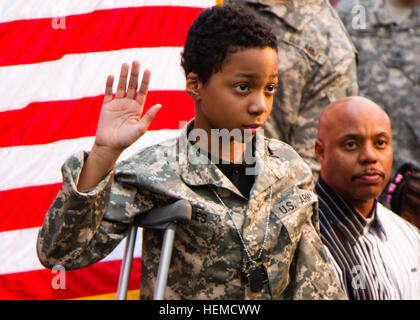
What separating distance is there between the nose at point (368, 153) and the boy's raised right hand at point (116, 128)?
1132mm

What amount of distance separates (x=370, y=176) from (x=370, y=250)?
34 centimetres

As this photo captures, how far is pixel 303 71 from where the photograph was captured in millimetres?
4141

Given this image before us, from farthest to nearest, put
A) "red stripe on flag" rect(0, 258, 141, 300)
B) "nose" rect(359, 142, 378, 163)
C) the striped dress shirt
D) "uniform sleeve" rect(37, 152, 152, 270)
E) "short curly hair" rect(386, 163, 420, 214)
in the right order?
"short curly hair" rect(386, 163, 420, 214) < "red stripe on flag" rect(0, 258, 141, 300) < "nose" rect(359, 142, 378, 163) < the striped dress shirt < "uniform sleeve" rect(37, 152, 152, 270)

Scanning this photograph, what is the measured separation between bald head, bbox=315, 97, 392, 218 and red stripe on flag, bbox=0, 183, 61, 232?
1.43 m

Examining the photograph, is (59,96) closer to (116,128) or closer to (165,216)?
(116,128)

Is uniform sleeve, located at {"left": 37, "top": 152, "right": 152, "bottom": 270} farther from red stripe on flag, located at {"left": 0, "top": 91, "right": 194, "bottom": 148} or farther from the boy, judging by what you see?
red stripe on flag, located at {"left": 0, "top": 91, "right": 194, "bottom": 148}

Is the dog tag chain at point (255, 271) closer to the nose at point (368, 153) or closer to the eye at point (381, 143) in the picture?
the nose at point (368, 153)

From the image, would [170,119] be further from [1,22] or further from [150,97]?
[1,22]

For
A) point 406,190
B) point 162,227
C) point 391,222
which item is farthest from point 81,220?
point 406,190

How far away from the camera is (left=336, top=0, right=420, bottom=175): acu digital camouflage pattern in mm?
5211

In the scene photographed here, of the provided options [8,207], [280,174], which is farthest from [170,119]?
[280,174]

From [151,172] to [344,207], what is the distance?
1061mm

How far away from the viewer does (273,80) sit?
8.59 feet

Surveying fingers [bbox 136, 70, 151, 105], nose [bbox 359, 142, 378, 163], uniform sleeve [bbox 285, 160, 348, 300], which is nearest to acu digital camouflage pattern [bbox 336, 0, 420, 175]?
nose [bbox 359, 142, 378, 163]
